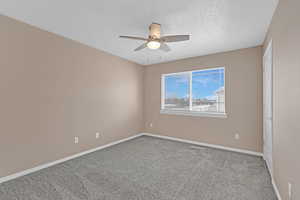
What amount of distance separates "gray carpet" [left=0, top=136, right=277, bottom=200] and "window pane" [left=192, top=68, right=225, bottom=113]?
1253 millimetres

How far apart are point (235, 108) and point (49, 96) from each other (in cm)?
408

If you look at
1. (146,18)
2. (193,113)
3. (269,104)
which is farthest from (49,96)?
(269,104)

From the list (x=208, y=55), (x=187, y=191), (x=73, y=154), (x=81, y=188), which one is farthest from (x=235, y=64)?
(x=73, y=154)

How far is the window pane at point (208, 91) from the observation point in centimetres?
355

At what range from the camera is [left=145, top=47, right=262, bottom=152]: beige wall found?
3.00m

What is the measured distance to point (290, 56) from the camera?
1284mm

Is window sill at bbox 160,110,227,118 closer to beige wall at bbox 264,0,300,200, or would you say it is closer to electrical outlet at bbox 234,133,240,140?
electrical outlet at bbox 234,133,240,140

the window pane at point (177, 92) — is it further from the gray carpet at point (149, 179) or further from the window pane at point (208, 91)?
the gray carpet at point (149, 179)

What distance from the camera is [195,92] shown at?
3.97m

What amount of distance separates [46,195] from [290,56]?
3.21m

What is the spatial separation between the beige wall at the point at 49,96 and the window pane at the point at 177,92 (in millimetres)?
1700

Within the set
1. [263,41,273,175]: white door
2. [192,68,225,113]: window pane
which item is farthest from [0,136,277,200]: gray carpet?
[192,68,225,113]: window pane

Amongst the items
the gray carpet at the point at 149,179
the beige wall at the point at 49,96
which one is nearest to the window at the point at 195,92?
the gray carpet at the point at 149,179

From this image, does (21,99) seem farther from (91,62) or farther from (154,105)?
(154,105)
